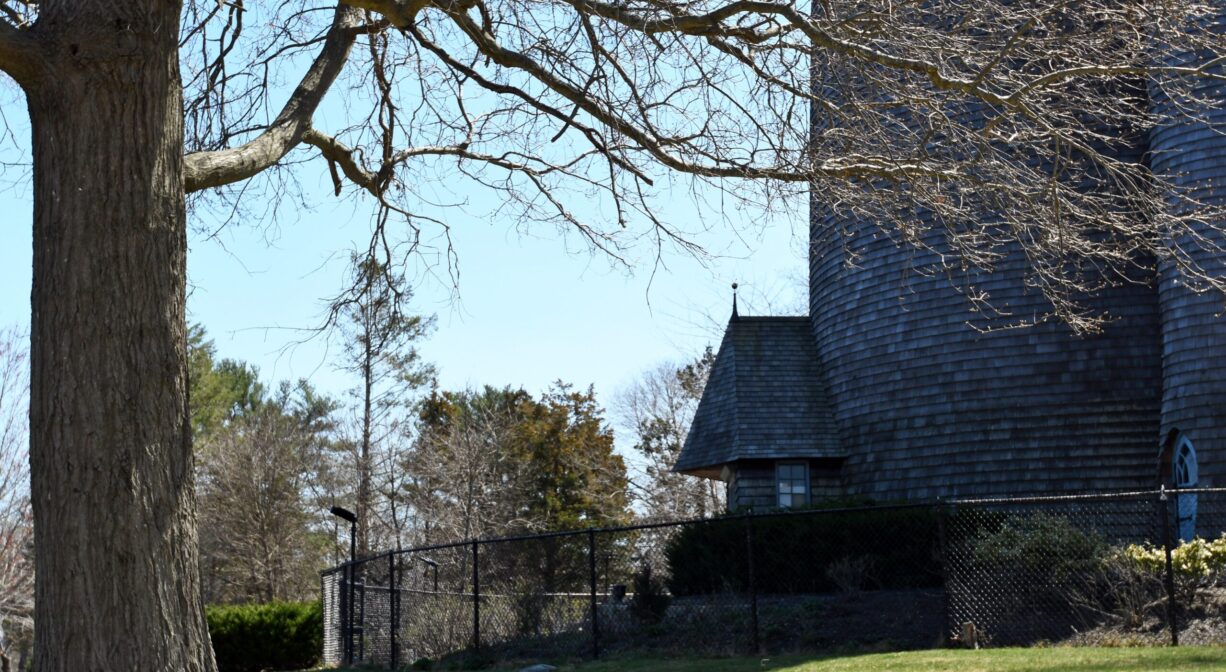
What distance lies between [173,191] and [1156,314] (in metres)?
15.6

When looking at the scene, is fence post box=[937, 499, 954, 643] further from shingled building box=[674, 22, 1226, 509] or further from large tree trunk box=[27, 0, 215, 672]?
large tree trunk box=[27, 0, 215, 672]

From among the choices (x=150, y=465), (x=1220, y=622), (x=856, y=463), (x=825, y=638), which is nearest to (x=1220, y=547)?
(x=1220, y=622)

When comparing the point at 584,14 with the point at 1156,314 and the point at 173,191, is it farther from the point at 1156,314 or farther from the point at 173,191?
the point at 1156,314

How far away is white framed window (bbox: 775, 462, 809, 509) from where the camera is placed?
20.8 meters

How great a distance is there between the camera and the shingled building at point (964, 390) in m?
16.4

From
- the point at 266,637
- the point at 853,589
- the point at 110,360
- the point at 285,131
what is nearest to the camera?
the point at 110,360

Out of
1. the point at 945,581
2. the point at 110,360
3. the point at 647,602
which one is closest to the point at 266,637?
the point at 647,602

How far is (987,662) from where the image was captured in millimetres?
10492

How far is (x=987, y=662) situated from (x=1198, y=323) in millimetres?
7871

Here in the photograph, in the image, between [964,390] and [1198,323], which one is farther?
[964,390]

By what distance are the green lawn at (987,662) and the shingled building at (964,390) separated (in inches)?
231

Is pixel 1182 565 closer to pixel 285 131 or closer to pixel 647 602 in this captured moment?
pixel 647 602

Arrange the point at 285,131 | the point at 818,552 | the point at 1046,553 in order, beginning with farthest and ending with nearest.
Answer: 1. the point at 818,552
2. the point at 1046,553
3. the point at 285,131

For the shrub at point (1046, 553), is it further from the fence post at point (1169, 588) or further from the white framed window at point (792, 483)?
the white framed window at point (792, 483)
